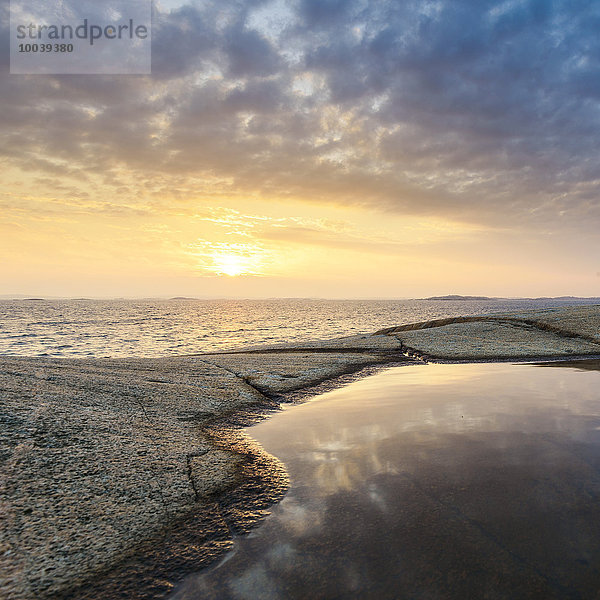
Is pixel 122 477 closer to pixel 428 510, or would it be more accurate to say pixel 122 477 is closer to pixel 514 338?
pixel 428 510

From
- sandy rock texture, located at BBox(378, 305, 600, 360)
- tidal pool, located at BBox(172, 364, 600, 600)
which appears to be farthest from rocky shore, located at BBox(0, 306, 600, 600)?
sandy rock texture, located at BBox(378, 305, 600, 360)

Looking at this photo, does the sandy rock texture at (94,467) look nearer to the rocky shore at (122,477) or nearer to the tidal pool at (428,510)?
the rocky shore at (122,477)

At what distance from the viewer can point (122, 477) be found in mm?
6824

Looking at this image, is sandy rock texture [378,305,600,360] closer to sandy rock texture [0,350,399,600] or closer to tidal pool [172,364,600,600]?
tidal pool [172,364,600,600]

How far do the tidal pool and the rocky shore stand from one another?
69 centimetres

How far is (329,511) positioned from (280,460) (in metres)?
2.42

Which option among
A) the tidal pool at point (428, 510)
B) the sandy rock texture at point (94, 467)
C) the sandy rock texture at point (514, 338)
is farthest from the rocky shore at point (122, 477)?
the sandy rock texture at point (514, 338)

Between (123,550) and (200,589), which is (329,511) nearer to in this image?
(200,589)

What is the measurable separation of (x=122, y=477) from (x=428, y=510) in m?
5.34

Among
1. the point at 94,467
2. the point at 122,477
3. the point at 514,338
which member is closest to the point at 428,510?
the point at 122,477

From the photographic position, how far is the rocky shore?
4715 millimetres

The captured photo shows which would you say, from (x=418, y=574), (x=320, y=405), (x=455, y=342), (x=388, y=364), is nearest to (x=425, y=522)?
(x=418, y=574)

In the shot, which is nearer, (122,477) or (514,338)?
(122,477)

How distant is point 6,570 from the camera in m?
4.46
